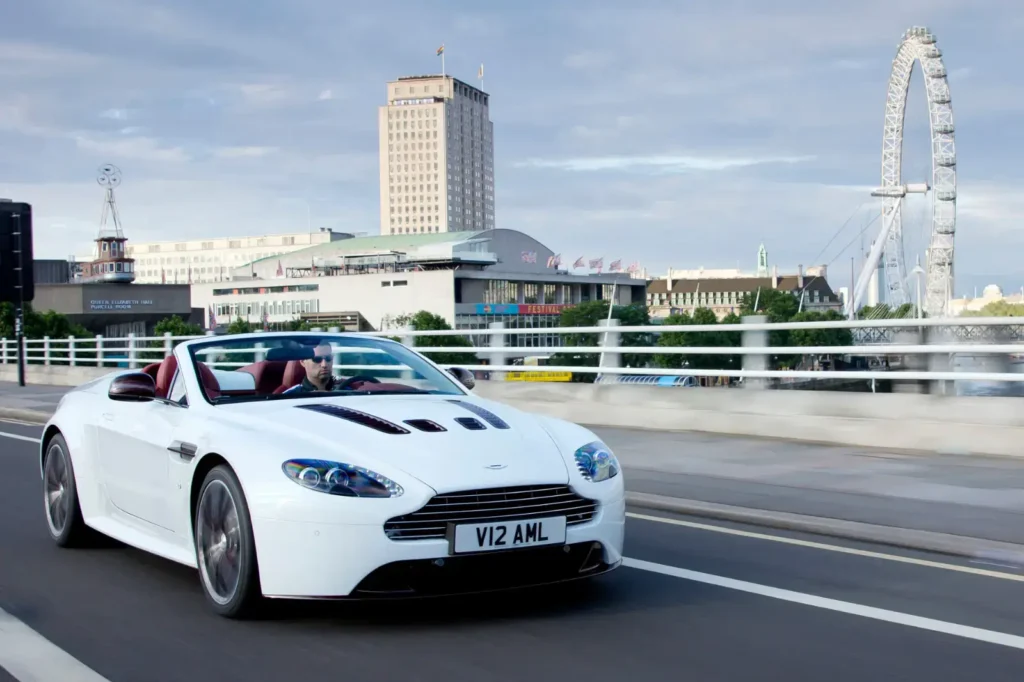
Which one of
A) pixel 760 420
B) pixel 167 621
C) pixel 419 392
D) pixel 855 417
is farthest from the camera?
pixel 760 420

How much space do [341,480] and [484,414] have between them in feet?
3.26

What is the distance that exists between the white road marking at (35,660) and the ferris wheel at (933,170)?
53.0m

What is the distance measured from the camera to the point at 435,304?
451 feet

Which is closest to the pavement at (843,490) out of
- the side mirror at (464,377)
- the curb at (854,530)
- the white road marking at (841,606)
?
the curb at (854,530)

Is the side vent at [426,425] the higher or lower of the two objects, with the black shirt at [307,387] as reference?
lower

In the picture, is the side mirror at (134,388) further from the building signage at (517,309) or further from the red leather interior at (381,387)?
the building signage at (517,309)

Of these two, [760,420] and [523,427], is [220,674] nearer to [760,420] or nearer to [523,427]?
[523,427]

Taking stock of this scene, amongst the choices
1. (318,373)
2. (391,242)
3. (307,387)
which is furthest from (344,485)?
(391,242)

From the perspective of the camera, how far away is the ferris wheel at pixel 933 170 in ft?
188

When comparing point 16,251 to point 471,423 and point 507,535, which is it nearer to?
point 471,423

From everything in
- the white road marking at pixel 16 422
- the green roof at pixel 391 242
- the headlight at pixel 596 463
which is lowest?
the white road marking at pixel 16 422

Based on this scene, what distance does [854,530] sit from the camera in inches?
293

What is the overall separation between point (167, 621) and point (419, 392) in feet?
5.77

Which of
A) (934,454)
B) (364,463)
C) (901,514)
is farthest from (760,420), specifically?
(364,463)
